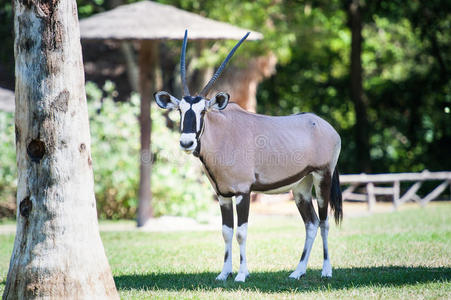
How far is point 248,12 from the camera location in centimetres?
1889

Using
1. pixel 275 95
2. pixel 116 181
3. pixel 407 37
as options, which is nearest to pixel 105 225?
pixel 116 181

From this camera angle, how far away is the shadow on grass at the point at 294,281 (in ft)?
24.1

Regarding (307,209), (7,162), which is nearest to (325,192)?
(307,209)

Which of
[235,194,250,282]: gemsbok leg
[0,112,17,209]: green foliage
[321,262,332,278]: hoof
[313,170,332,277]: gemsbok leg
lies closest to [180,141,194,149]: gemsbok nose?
[235,194,250,282]: gemsbok leg

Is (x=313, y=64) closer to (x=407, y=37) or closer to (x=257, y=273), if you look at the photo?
(x=407, y=37)

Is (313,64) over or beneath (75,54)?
over

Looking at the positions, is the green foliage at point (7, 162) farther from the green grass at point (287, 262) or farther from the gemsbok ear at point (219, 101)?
the gemsbok ear at point (219, 101)

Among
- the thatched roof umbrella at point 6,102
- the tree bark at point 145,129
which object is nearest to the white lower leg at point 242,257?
the tree bark at point 145,129

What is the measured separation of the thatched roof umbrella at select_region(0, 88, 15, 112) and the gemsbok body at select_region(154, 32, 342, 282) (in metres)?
7.65

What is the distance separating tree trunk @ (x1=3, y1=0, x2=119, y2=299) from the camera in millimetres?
5738

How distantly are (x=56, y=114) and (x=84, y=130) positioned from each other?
0.30m

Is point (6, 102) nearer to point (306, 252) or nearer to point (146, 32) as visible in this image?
point (146, 32)

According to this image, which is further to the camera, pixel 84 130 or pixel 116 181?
pixel 116 181

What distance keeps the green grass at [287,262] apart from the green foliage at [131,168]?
1.88 m
